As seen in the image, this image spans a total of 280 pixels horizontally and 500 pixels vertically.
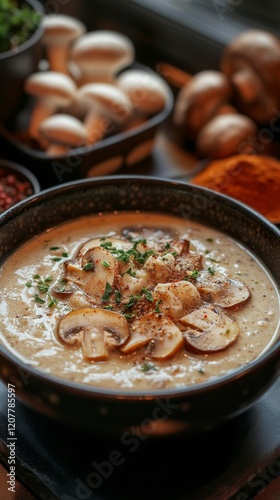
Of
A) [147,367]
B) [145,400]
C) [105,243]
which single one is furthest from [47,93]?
[145,400]

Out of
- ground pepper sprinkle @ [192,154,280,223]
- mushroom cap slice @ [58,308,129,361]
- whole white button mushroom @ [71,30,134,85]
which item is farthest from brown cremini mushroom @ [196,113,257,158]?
mushroom cap slice @ [58,308,129,361]

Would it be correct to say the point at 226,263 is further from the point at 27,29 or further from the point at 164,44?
the point at 164,44

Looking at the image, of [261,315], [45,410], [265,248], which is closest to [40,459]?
[45,410]

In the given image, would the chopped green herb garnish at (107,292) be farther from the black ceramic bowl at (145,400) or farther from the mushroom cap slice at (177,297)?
the black ceramic bowl at (145,400)

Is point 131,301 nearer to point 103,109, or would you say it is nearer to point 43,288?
point 43,288

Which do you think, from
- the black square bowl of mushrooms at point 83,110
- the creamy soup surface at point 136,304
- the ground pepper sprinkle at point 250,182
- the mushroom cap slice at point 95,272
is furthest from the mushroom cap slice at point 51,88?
the mushroom cap slice at point 95,272

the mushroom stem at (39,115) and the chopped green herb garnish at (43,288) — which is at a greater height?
the chopped green herb garnish at (43,288)
